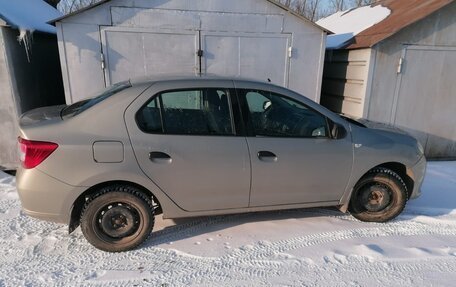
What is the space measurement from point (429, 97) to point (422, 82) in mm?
351

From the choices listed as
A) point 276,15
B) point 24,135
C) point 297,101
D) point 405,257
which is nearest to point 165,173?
point 24,135

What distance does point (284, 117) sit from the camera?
11.5ft

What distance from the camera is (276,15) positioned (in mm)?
5770

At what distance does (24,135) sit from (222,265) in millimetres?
2113

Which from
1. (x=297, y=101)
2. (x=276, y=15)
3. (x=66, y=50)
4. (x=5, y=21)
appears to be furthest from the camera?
(x=276, y=15)

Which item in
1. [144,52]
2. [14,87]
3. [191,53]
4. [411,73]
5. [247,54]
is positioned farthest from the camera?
[411,73]

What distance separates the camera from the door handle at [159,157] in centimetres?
308

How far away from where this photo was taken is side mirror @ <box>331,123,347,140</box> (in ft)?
11.5

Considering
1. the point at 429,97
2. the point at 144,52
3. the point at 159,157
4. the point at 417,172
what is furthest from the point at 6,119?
the point at 429,97

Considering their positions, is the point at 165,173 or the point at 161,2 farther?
the point at 161,2

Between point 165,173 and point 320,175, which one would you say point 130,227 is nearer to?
point 165,173

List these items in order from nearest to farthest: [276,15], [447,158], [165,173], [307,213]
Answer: [165,173] → [307,213] → [276,15] → [447,158]

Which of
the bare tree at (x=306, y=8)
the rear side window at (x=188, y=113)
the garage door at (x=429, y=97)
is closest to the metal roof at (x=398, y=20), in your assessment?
the garage door at (x=429, y=97)

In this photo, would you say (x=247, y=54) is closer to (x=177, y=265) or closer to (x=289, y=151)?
(x=289, y=151)
